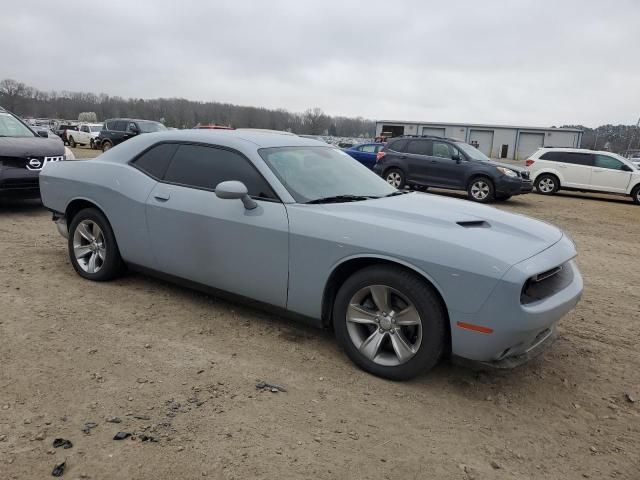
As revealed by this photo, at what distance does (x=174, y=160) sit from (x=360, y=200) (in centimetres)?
170

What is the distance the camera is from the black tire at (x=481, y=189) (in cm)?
1293

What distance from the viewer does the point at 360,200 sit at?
12.4ft

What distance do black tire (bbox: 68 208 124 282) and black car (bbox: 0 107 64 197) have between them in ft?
11.4

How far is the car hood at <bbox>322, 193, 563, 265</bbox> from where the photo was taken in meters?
2.97

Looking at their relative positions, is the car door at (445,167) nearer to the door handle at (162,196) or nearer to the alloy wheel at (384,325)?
the door handle at (162,196)

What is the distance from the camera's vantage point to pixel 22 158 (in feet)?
25.1

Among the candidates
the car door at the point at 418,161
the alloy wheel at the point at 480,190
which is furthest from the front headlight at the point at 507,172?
the car door at the point at 418,161

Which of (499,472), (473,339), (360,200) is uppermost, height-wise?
(360,200)

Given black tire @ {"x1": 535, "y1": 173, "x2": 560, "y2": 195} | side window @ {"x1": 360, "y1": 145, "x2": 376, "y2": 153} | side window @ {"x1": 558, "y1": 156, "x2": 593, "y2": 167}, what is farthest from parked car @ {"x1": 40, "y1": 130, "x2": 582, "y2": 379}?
side window @ {"x1": 558, "y1": 156, "x2": 593, "y2": 167}

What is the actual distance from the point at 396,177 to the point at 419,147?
1.07 meters

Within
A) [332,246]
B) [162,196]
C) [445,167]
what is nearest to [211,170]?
[162,196]

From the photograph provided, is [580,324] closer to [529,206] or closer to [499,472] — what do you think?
[499,472]

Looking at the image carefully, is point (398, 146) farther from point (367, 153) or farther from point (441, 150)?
point (367, 153)

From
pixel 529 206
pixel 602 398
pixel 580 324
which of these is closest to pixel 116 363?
pixel 602 398
